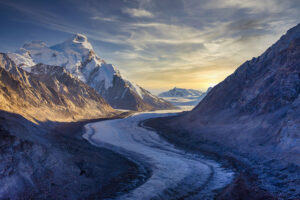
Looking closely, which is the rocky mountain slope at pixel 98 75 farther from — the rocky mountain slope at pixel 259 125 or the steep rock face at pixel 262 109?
the rocky mountain slope at pixel 259 125

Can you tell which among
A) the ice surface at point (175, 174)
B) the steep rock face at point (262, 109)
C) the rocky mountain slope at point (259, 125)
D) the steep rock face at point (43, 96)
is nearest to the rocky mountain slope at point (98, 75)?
the steep rock face at point (43, 96)

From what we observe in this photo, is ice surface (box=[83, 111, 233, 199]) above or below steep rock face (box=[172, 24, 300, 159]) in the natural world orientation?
below

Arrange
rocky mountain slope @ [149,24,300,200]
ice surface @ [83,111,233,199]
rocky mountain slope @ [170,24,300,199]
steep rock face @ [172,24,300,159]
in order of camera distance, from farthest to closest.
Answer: steep rock face @ [172,24,300,159]
rocky mountain slope @ [170,24,300,199]
rocky mountain slope @ [149,24,300,200]
ice surface @ [83,111,233,199]

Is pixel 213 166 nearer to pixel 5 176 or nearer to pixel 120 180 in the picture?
pixel 120 180

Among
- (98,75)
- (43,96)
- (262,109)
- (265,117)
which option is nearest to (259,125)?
(265,117)

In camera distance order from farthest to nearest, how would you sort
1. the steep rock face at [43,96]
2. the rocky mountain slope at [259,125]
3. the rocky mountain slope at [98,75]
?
the rocky mountain slope at [98,75] → the steep rock face at [43,96] → the rocky mountain slope at [259,125]

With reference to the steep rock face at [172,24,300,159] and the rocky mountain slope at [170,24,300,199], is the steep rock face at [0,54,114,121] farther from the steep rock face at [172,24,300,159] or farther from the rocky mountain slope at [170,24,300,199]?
the steep rock face at [172,24,300,159]

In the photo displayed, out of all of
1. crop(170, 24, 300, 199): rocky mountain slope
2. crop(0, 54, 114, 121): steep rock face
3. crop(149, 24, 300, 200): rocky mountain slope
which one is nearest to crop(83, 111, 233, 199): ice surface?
crop(149, 24, 300, 200): rocky mountain slope
